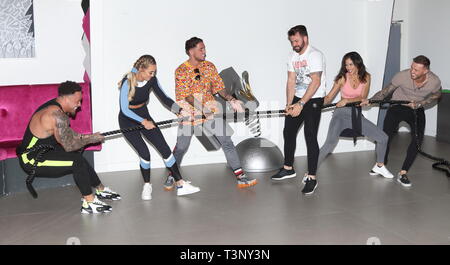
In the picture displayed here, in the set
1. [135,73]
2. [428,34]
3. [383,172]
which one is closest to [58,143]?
[135,73]

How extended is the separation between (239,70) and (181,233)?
9.52 ft

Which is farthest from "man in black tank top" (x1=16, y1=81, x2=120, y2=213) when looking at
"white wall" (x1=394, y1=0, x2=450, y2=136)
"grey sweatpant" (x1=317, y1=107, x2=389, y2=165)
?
"white wall" (x1=394, y1=0, x2=450, y2=136)

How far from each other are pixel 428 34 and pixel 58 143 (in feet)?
19.9

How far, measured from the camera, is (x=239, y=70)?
20.4ft

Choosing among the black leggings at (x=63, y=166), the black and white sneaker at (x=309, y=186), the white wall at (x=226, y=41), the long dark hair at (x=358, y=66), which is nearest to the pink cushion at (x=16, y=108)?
the white wall at (x=226, y=41)

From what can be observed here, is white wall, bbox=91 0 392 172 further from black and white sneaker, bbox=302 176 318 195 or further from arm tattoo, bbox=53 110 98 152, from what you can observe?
black and white sneaker, bbox=302 176 318 195

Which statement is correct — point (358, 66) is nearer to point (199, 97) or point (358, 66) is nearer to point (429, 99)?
point (429, 99)

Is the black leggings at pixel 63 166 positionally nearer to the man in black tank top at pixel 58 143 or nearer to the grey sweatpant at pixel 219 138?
the man in black tank top at pixel 58 143

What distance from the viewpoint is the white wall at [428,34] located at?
7535 mm

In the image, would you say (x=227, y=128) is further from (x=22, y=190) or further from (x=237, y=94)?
(x=22, y=190)

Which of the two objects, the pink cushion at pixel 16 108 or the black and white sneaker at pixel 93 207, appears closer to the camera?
the black and white sneaker at pixel 93 207

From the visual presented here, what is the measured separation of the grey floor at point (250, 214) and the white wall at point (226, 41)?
87cm

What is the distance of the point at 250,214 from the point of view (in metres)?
4.23

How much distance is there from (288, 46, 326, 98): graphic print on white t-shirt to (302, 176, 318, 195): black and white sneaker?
0.82 m
